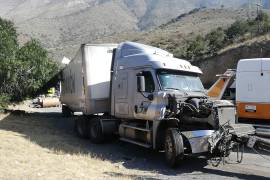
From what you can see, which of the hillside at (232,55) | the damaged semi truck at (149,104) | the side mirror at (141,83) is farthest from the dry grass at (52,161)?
the hillside at (232,55)

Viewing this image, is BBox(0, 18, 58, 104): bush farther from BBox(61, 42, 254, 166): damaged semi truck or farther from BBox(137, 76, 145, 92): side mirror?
BBox(137, 76, 145, 92): side mirror

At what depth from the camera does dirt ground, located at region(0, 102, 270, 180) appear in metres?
10.6

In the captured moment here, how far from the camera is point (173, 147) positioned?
12141 millimetres

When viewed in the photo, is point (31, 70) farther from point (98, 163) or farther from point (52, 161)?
point (52, 161)

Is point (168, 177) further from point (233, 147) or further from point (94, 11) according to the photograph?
point (94, 11)

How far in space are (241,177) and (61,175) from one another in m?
4.11

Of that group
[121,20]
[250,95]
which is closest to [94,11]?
[121,20]

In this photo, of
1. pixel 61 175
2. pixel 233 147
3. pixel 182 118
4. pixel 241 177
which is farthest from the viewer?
pixel 182 118

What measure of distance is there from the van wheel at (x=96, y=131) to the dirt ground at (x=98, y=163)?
28 cm

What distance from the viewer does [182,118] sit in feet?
41.9

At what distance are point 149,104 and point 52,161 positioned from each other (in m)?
3.35

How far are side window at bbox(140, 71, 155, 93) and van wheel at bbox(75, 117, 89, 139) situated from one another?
4916 mm

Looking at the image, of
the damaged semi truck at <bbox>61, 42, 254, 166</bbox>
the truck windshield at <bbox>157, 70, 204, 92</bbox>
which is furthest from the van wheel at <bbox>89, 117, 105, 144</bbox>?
the truck windshield at <bbox>157, 70, 204, 92</bbox>

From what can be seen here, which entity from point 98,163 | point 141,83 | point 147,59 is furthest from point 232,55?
point 98,163
